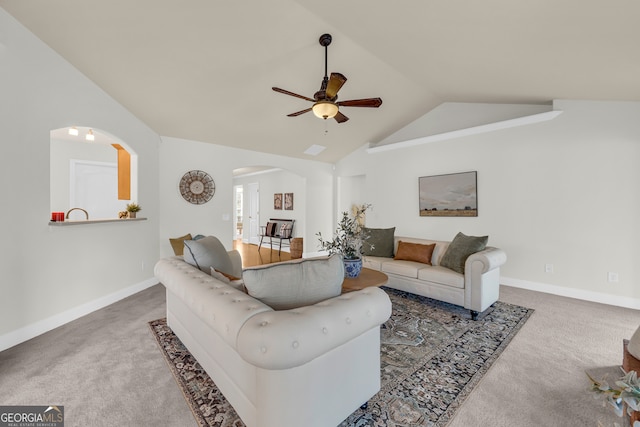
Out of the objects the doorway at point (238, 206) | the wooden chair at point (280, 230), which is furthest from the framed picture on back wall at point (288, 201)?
the doorway at point (238, 206)

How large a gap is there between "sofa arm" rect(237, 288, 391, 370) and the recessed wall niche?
4185 millimetres

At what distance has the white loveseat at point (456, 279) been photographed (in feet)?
9.89

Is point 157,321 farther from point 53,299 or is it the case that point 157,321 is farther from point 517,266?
point 517,266

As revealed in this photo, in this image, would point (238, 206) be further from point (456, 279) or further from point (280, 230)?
point (456, 279)

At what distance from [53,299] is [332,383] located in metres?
3.21

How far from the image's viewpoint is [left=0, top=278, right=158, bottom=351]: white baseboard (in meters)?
2.45

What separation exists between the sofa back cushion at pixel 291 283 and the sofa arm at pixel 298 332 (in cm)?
16

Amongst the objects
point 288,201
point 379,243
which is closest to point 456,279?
point 379,243

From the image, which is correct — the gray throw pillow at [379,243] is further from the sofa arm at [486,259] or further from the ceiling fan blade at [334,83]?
the ceiling fan blade at [334,83]

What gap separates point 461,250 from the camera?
132 inches

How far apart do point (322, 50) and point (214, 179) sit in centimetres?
318

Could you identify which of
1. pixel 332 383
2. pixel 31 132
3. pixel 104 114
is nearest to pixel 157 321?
pixel 31 132

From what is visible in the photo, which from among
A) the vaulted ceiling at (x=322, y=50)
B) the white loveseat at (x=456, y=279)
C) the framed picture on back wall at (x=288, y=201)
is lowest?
the white loveseat at (x=456, y=279)

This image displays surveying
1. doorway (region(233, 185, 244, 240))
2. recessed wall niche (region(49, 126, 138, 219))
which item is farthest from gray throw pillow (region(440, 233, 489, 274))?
doorway (region(233, 185, 244, 240))
